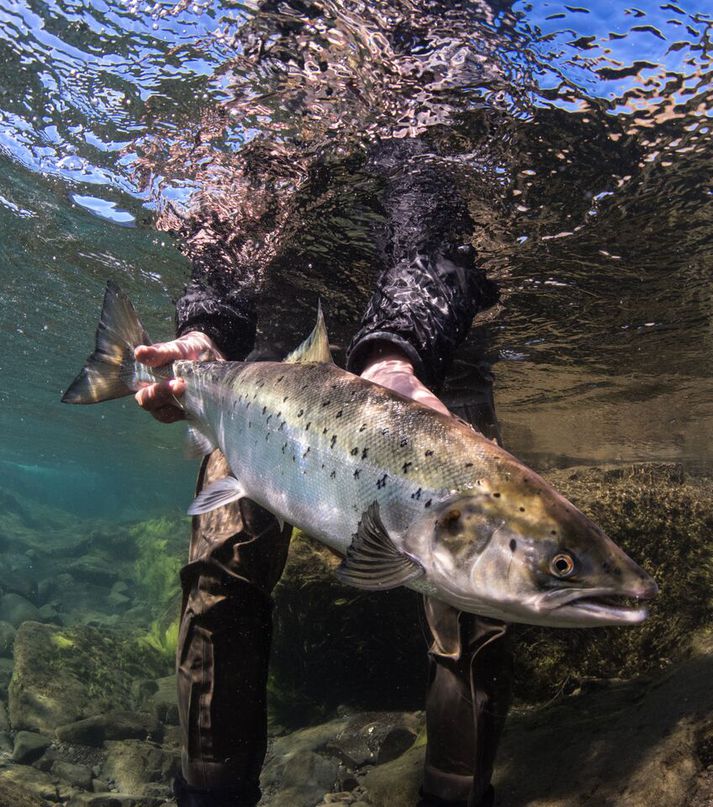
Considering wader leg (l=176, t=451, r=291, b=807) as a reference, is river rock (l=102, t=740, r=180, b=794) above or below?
below

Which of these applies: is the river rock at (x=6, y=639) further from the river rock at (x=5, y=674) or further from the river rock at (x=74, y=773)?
the river rock at (x=74, y=773)

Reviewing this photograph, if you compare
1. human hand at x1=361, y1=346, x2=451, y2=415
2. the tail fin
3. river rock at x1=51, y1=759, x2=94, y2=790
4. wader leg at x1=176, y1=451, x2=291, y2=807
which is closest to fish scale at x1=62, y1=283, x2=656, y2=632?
human hand at x1=361, y1=346, x2=451, y2=415

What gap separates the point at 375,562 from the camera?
1.66 m

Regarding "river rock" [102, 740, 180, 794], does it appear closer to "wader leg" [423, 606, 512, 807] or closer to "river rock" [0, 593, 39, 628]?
"wader leg" [423, 606, 512, 807]

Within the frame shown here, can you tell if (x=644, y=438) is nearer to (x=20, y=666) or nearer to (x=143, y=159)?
(x=143, y=159)

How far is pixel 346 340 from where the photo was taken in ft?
29.4

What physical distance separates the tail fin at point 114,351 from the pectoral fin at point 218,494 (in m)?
1.25

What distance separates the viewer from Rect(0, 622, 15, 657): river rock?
13.1 meters

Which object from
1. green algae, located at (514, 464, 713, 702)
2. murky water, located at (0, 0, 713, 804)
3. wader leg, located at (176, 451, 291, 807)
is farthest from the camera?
green algae, located at (514, 464, 713, 702)

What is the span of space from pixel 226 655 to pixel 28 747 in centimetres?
670

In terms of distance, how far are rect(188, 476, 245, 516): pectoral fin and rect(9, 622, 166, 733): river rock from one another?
326 inches

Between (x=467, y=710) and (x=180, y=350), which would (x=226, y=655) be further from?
(x=180, y=350)

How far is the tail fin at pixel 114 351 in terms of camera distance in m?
3.46

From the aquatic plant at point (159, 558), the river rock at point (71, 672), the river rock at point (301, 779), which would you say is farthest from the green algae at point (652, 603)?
the aquatic plant at point (159, 558)
